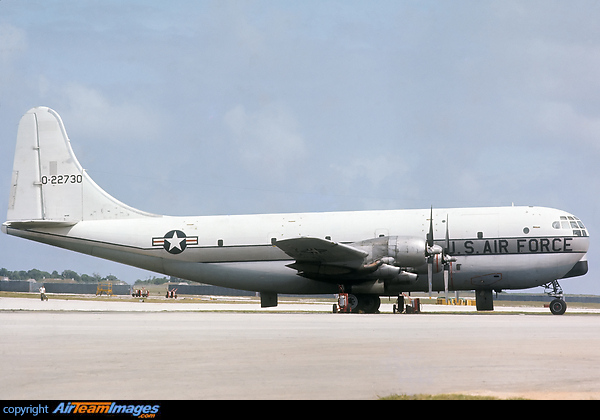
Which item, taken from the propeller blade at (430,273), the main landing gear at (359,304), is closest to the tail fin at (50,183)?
the main landing gear at (359,304)

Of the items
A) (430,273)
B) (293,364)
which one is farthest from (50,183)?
(293,364)

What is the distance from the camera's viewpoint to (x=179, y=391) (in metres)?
9.41

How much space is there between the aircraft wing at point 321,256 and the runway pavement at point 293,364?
43.4 ft

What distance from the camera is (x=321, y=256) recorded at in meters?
34.8

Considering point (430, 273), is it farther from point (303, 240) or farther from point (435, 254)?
point (303, 240)

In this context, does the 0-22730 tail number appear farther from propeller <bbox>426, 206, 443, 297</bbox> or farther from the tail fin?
propeller <bbox>426, 206, 443, 297</bbox>

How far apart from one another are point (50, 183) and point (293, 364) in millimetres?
33544

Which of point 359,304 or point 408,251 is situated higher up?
point 408,251

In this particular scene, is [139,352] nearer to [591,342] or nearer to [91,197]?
[591,342]

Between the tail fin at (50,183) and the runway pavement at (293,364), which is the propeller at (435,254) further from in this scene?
the tail fin at (50,183)

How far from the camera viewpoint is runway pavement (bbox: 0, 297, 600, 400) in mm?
9609

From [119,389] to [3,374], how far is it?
2.62 m

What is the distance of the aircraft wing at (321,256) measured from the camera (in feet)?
110

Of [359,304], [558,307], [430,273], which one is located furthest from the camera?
[359,304]
